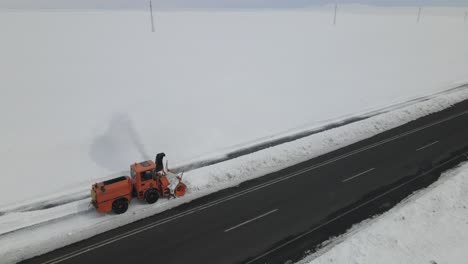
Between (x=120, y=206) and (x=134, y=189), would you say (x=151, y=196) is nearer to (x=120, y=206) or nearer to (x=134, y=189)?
(x=134, y=189)

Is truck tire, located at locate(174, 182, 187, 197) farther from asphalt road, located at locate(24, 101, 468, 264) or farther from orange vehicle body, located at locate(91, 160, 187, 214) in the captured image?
asphalt road, located at locate(24, 101, 468, 264)

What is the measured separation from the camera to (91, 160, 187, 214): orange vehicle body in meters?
14.9

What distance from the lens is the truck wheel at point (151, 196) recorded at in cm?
1576

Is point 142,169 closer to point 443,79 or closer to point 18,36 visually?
point 18,36

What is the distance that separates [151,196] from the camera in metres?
15.8

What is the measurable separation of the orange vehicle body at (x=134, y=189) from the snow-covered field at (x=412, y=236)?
798cm

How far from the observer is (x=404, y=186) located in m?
16.8

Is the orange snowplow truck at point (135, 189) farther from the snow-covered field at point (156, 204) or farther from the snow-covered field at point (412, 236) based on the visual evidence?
the snow-covered field at point (412, 236)

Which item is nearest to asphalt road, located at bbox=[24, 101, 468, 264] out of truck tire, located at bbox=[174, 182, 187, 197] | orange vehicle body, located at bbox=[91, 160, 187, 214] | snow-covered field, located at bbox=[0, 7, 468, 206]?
truck tire, located at bbox=[174, 182, 187, 197]

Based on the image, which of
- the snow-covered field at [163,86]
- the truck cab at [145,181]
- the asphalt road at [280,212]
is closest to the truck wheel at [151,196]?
the truck cab at [145,181]

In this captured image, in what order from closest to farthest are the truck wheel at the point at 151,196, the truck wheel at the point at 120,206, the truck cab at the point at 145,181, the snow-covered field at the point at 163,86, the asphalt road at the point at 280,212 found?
1. the asphalt road at the point at 280,212
2. the truck wheel at the point at 120,206
3. the truck cab at the point at 145,181
4. the truck wheel at the point at 151,196
5. the snow-covered field at the point at 163,86

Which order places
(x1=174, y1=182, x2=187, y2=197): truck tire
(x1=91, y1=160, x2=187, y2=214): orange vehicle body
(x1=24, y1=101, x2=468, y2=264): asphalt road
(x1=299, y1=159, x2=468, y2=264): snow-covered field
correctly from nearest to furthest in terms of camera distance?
(x1=299, y1=159, x2=468, y2=264): snow-covered field, (x1=24, y1=101, x2=468, y2=264): asphalt road, (x1=91, y1=160, x2=187, y2=214): orange vehicle body, (x1=174, y1=182, x2=187, y2=197): truck tire

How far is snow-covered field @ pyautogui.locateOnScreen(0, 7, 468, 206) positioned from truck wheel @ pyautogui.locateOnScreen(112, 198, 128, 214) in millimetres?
4449

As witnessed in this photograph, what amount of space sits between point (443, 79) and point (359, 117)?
75.2 ft
